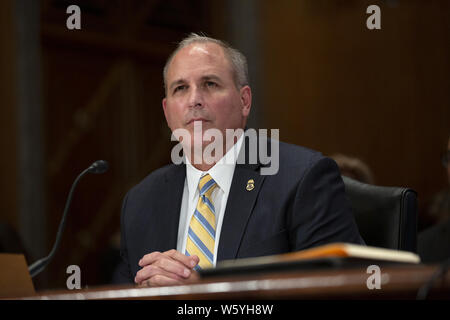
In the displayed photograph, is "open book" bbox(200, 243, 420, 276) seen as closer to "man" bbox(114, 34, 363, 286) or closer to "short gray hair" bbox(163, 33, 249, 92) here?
"man" bbox(114, 34, 363, 286)

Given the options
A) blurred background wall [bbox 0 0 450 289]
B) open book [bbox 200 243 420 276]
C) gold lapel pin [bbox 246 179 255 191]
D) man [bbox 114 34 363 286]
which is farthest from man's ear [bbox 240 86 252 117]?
blurred background wall [bbox 0 0 450 289]

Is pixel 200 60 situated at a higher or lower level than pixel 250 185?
higher

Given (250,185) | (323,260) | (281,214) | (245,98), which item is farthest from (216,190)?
(323,260)

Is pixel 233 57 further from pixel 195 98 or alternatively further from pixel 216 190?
pixel 216 190

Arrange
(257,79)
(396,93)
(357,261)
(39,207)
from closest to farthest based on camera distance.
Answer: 1. (357,261)
2. (39,207)
3. (396,93)
4. (257,79)

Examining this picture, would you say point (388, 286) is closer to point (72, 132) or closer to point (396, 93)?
point (72, 132)

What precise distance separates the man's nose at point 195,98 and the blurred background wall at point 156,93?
98.8 inches

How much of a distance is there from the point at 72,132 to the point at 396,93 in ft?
8.58

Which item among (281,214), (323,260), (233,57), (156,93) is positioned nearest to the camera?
(323,260)

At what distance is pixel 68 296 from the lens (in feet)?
3.82

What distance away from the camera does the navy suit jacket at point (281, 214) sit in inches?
77.3

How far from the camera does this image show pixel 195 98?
221cm

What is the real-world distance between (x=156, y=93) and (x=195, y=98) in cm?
348
